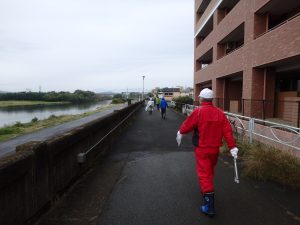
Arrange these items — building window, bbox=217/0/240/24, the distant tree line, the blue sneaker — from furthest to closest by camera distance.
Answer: the distant tree line
building window, bbox=217/0/240/24
the blue sneaker

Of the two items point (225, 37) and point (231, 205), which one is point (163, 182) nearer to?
point (231, 205)

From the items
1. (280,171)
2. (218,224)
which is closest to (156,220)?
(218,224)

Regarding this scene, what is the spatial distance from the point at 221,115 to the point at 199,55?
25.4 m

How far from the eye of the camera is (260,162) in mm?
6074

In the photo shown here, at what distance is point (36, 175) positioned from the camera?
12.5 feet

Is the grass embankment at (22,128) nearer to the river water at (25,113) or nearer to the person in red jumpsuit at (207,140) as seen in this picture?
the river water at (25,113)

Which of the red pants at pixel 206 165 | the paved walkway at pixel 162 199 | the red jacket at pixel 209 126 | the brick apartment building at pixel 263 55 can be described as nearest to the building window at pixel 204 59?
the brick apartment building at pixel 263 55

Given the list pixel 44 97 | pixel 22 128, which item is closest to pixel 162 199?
pixel 22 128

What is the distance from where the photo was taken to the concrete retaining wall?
3.11 m

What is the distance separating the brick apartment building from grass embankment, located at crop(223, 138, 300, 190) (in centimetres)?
316

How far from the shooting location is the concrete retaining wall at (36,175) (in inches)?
123

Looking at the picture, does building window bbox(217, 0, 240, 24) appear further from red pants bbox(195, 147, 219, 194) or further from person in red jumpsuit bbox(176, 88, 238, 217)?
→ red pants bbox(195, 147, 219, 194)

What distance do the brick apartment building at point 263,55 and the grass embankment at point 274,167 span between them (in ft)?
10.4

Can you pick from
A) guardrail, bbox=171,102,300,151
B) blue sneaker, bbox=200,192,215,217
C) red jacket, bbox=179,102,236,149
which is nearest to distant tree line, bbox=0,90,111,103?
guardrail, bbox=171,102,300,151
